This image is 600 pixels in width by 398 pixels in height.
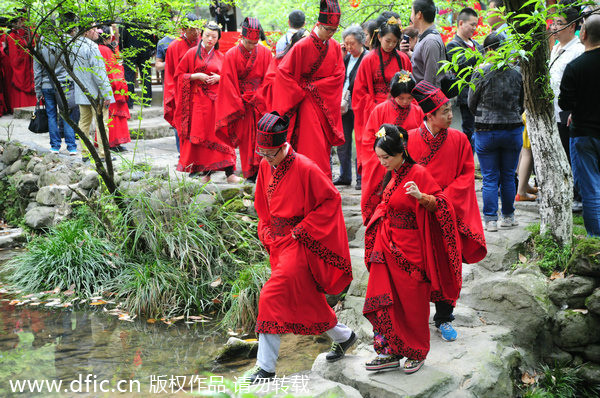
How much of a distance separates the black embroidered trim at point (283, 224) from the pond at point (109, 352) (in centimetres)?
140

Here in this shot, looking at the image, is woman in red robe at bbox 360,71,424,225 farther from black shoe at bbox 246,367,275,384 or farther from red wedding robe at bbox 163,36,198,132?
red wedding robe at bbox 163,36,198,132

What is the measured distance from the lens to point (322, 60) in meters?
6.59

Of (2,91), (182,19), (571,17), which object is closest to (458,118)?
(571,17)

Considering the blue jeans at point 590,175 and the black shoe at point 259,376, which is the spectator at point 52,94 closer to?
the black shoe at point 259,376

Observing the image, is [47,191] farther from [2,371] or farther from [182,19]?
[2,371]

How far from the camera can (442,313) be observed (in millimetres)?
4812

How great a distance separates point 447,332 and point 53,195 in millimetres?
6189

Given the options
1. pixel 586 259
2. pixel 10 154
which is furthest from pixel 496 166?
pixel 10 154

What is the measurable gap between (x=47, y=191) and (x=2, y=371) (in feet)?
13.9

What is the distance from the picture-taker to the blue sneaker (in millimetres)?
4762

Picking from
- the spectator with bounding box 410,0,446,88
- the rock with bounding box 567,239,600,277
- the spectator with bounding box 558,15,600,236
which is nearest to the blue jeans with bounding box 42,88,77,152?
the spectator with bounding box 410,0,446,88

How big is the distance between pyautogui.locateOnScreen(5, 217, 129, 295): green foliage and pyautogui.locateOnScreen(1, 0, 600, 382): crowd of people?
65.7 inches

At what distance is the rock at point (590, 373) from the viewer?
16.6 ft

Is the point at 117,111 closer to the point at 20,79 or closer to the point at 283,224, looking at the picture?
the point at 20,79
